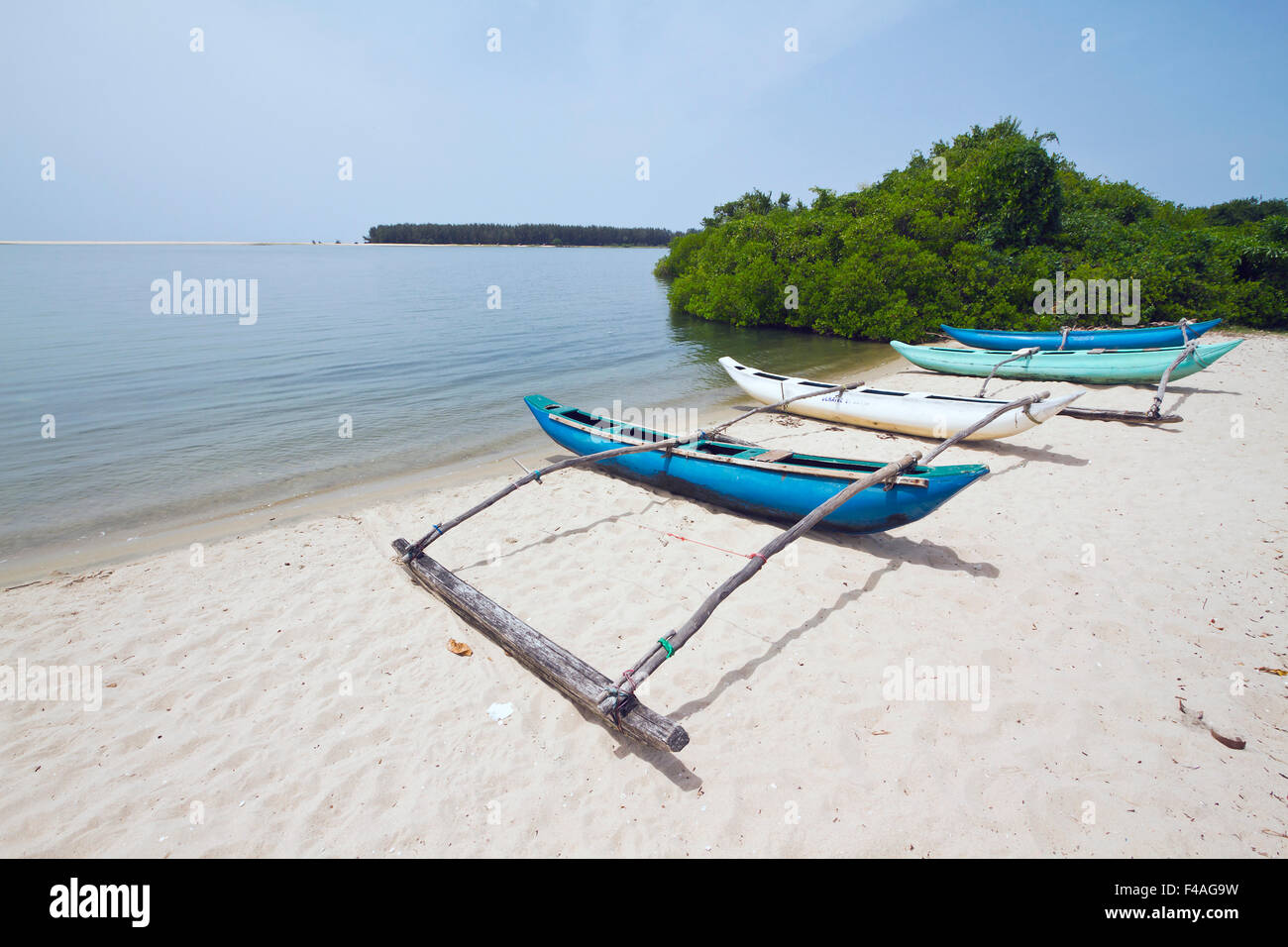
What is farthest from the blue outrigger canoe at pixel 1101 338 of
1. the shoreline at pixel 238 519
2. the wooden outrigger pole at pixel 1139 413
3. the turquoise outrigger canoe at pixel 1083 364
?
the shoreline at pixel 238 519

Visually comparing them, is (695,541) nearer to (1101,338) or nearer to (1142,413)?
(1142,413)

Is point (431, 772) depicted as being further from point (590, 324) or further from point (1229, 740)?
point (590, 324)

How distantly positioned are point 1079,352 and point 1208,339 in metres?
8.47

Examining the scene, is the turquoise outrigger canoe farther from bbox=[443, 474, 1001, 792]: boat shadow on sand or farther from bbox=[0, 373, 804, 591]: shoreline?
bbox=[0, 373, 804, 591]: shoreline

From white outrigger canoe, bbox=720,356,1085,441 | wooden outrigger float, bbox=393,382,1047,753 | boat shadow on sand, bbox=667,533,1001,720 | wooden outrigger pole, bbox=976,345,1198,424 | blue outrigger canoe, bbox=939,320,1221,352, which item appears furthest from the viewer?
blue outrigger canoe, bbox=939,320,1221,352

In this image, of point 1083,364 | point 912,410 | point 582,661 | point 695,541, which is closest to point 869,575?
point 695,541

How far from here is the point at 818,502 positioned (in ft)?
19.7

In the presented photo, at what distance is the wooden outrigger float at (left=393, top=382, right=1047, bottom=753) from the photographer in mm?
3533

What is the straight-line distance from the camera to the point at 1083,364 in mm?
12305

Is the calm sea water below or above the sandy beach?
above

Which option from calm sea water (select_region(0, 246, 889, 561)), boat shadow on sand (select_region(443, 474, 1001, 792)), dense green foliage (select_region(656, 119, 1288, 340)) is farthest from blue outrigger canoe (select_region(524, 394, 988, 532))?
dense green foliage (select_region(656, 119, 1288, 340))

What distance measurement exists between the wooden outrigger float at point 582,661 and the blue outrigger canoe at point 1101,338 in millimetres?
11674

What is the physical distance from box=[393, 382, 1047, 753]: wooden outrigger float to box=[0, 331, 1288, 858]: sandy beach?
0.21 metres

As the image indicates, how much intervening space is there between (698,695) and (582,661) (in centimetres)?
91
